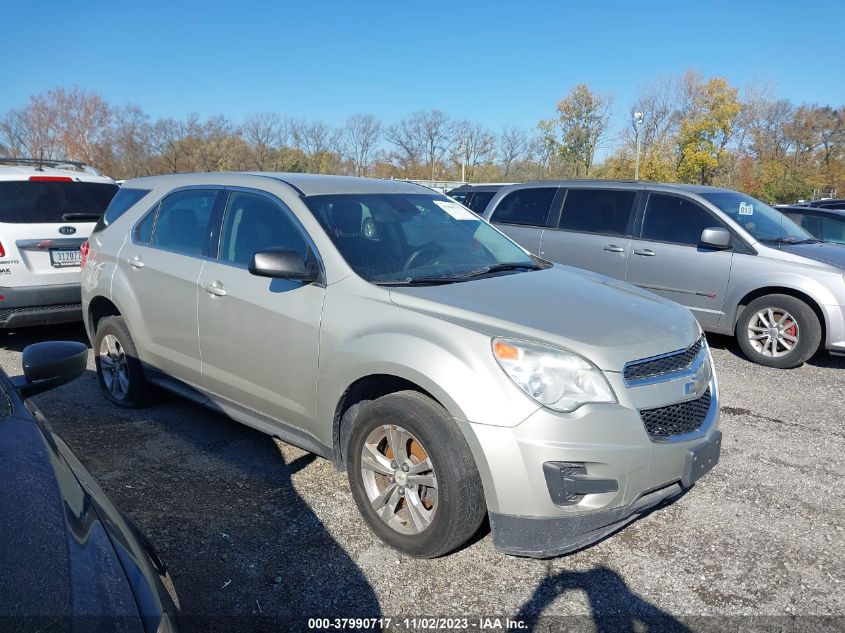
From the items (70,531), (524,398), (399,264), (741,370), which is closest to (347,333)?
(399,264)

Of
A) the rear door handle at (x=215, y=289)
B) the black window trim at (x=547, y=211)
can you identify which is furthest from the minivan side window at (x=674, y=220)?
the rear door handle at (x=215, y=289)

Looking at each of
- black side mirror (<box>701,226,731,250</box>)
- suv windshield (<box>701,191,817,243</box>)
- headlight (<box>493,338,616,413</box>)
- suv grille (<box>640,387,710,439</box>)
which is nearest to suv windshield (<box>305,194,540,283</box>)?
headlight (<box>493,338,616,413</box>)

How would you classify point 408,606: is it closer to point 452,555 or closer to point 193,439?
point 452,555

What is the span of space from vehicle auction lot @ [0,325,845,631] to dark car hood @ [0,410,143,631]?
1.09m

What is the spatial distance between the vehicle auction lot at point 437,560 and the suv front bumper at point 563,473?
13.4 inches

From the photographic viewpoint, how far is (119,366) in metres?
4.90

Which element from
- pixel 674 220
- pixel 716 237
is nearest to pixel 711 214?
pixel 674 220

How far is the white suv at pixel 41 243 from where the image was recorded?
Answer: 5898 mm

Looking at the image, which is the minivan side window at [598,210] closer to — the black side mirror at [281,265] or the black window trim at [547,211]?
the black window trim at [547,211]

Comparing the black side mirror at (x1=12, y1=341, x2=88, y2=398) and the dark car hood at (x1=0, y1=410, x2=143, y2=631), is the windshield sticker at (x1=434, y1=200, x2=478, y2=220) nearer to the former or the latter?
the black side mirror at (x1=12, y1=341, x2=88, y2=398)

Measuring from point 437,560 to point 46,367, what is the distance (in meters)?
1.87

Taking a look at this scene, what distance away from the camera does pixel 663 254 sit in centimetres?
717

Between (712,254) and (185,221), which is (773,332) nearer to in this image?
(712,254)

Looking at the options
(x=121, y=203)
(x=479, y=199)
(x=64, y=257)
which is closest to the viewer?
(x=121, y=203)
